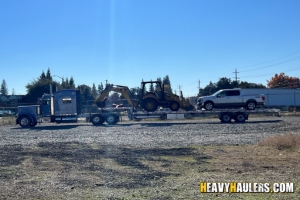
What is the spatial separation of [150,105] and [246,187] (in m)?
21.2

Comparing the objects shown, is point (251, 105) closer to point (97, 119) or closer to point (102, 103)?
point (102, 103)

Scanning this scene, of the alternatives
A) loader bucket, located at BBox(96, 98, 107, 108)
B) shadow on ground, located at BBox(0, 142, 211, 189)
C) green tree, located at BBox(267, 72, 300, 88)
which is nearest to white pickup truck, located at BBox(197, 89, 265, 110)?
loader bucket, located at BBox(96, 98, 107, 108)

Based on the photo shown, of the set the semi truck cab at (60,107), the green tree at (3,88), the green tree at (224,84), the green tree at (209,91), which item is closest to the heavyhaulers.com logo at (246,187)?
the semi truck cab at (60,107)

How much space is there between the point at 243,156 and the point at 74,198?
6300 millimetres

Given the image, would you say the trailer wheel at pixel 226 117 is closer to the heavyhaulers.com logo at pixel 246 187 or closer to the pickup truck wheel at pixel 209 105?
the pickup truck wheel at pixel 209 105

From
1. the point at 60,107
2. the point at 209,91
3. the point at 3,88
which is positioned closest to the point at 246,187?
the point at 60,107

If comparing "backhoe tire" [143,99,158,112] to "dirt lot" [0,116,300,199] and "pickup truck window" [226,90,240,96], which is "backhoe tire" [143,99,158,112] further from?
"dirt lot" [0,116,300,199]

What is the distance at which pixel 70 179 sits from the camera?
24.8ft

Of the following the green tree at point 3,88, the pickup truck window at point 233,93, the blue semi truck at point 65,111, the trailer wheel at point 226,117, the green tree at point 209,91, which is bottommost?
the trailer wheel at point 226,117

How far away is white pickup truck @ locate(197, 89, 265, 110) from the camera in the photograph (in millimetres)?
27531

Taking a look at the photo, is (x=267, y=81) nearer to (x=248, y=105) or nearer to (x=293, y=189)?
(x=248, y=105)

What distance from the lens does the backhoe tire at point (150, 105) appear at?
27.6 metres

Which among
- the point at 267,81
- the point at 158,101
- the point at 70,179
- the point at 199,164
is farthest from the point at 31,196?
the point at 267,81

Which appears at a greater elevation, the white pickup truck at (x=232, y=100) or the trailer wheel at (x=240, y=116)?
the white pickup truck at (x=232, y=100)
